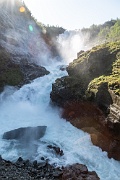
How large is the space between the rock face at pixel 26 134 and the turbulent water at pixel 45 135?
83 cm

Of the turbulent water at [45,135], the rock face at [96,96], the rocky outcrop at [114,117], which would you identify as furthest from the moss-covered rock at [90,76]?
the rocky outcrop at [114,117]

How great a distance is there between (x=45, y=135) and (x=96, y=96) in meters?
8.17

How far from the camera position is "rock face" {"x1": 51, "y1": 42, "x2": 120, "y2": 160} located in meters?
28.6

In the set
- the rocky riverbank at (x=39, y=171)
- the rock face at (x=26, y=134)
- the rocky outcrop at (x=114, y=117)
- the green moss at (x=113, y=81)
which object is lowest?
the rocky riverbank at (x=39, y=171)

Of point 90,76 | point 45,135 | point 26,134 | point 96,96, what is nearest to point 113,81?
point 96,96

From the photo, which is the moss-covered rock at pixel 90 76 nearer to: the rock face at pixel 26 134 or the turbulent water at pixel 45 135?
the turbulent water at pixel 45 135

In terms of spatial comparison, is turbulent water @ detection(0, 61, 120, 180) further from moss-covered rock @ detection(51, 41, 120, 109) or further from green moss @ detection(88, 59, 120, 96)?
green moss @ detection(88, 59, 120, 96)

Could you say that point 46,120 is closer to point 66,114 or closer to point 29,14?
point 66,114

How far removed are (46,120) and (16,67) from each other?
1877 cm

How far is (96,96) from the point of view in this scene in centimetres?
3244

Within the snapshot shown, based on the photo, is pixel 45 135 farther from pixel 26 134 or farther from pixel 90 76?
pixel 90 76

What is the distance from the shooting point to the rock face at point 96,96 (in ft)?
93.7

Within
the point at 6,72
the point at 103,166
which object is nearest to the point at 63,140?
the point at 103,166

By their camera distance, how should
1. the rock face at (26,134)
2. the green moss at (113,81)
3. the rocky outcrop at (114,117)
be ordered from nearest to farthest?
the rocky outcrop at (114,117) < the rock face at (26,134) < the green moss at (113,81)
